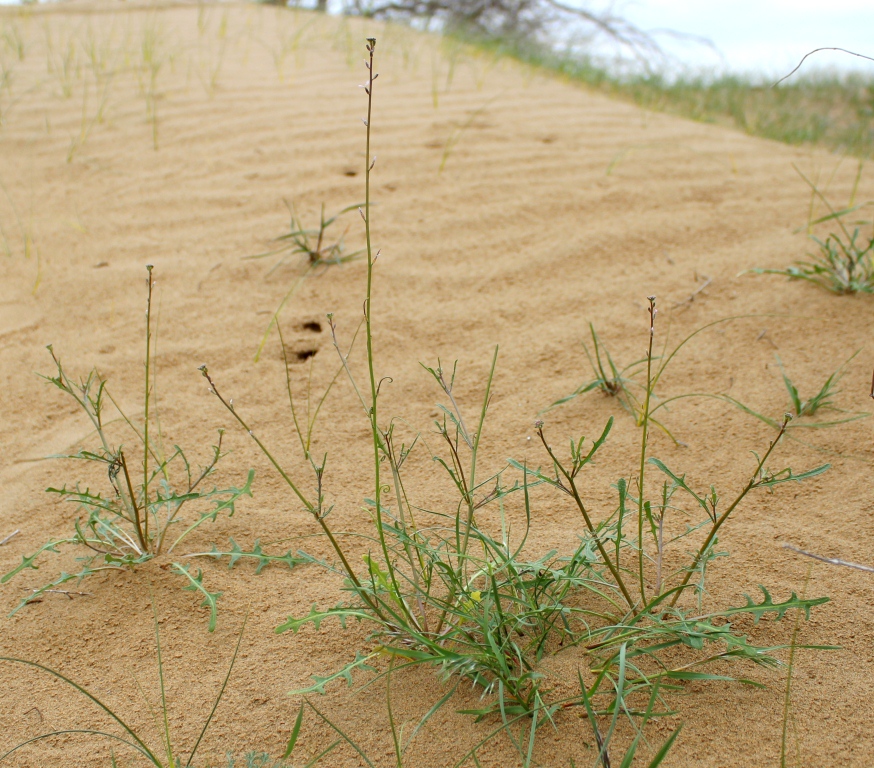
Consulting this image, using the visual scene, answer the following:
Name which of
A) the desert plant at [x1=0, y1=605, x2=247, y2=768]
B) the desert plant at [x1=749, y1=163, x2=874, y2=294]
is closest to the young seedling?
the desert plant at [x1=749, y1=163, x2=874, y2=294]

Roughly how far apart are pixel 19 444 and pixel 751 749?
167 cm

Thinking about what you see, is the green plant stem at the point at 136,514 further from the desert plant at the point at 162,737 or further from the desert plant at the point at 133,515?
the desert plant at the point at 162,737

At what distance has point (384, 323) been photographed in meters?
2.34

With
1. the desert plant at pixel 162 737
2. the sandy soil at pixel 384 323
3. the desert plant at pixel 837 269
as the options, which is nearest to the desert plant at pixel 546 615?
the sandy soil at pixel 384 323

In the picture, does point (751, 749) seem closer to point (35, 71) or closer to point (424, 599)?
point (424, 599)

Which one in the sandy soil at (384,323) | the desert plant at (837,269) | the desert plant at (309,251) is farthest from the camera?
the desert plant at (309,251)

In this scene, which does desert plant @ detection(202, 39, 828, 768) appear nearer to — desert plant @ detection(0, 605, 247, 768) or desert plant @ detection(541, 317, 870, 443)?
desert plant @ detection(0, 605, 247, 768)

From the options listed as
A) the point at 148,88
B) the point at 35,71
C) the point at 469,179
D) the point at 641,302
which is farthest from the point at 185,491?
the point at 35,71

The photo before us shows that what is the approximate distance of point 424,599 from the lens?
4.08ft

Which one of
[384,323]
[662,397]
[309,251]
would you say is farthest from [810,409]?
[309,251]

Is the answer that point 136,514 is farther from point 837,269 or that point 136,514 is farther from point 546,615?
point 837,269

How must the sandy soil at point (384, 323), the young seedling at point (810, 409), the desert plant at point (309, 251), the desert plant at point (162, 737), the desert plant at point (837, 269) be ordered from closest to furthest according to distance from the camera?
1. the desert plant at point (162, 737)
2. the sandy soil at point (384, 323)
3. the young seedling at point (810, 409)
4. the desert plant at point (837, 269)
5. the desert plant at point (309, 251)

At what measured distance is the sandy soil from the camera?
121cm

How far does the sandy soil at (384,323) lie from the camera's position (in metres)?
1.21
